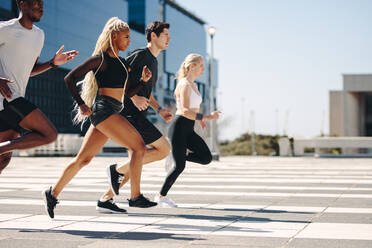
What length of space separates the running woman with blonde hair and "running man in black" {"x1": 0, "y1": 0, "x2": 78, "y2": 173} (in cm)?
52

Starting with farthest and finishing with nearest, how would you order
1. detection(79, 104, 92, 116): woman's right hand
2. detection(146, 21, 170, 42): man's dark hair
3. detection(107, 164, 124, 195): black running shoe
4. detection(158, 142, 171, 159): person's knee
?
detection(146, 21, 170, 42): man's dark hair, detection(158, 142, 171, 159): person's knee, detection(107, 164, 124, 195): black running shoe, detection(79, 104, 92, 116): woman's right hand

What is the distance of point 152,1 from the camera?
101 m

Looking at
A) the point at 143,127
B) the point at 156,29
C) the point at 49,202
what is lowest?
the point at 49,202

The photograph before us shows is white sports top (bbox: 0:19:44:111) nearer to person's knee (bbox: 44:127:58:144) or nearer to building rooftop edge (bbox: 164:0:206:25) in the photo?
person's knee (bbox: 44:127:58:144)

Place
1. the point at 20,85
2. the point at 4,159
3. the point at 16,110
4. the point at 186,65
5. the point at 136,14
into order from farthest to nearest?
1. the point at 136,14
2. the point at 186,65
3. the point at 4,159
4. the point at 20,85
5. the point at 16,110

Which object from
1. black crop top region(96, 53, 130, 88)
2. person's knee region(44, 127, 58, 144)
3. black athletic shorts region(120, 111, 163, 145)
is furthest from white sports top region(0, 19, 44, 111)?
black athletic shorts region(120, 111, 163, 145)

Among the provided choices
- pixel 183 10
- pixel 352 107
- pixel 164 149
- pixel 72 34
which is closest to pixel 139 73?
pixel 164 149

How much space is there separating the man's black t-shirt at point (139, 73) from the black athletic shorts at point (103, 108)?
1.23 ft

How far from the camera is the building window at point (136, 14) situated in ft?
326

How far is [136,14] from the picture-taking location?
9969cm

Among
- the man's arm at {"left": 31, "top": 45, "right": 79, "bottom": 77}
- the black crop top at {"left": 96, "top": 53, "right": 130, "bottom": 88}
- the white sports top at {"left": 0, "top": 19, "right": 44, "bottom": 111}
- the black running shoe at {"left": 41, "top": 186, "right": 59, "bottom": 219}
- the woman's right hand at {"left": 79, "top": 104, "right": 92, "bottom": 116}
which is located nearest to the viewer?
the white sports top at {"left": 0, "top": 19, "right": 44, "bottom": 111}

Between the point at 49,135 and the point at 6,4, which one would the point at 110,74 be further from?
the point at 6,4

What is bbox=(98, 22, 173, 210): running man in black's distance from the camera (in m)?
6.12

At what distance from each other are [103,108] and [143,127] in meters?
0.66
